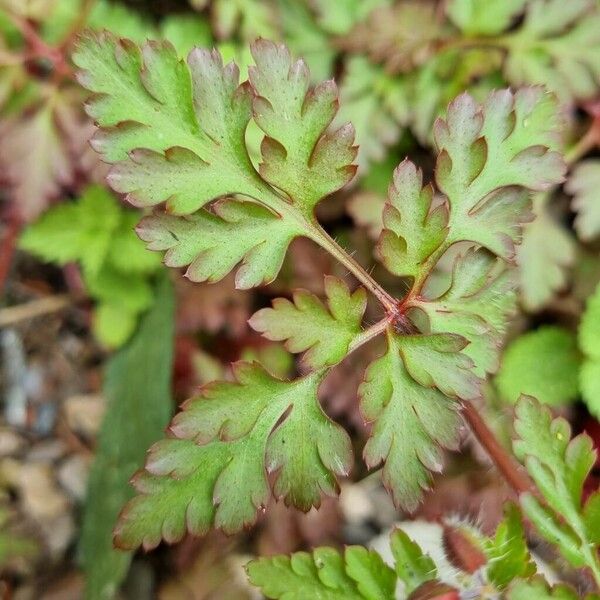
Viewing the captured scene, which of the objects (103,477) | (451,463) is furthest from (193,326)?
(451,463)

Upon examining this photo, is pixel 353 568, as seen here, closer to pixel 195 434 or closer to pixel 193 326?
pixel 195 434

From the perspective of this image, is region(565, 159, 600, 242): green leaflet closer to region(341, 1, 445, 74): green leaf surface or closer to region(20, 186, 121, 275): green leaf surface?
region(341, 1, 445, 74): green leaf surface

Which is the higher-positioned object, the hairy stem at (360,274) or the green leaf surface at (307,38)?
the green leaf surface at (307,38)

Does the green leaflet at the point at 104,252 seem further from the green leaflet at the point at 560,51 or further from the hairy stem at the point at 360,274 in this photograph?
the green leaflet at the point at 560,51

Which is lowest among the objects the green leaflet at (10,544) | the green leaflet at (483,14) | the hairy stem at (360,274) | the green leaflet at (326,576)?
the green leaflet at (10,544)

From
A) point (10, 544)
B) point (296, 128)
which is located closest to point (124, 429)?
point (10, 544)

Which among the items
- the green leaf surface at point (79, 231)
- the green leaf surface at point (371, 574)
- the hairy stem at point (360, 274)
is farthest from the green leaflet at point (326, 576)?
the green leaf surface at point (79, 231)
